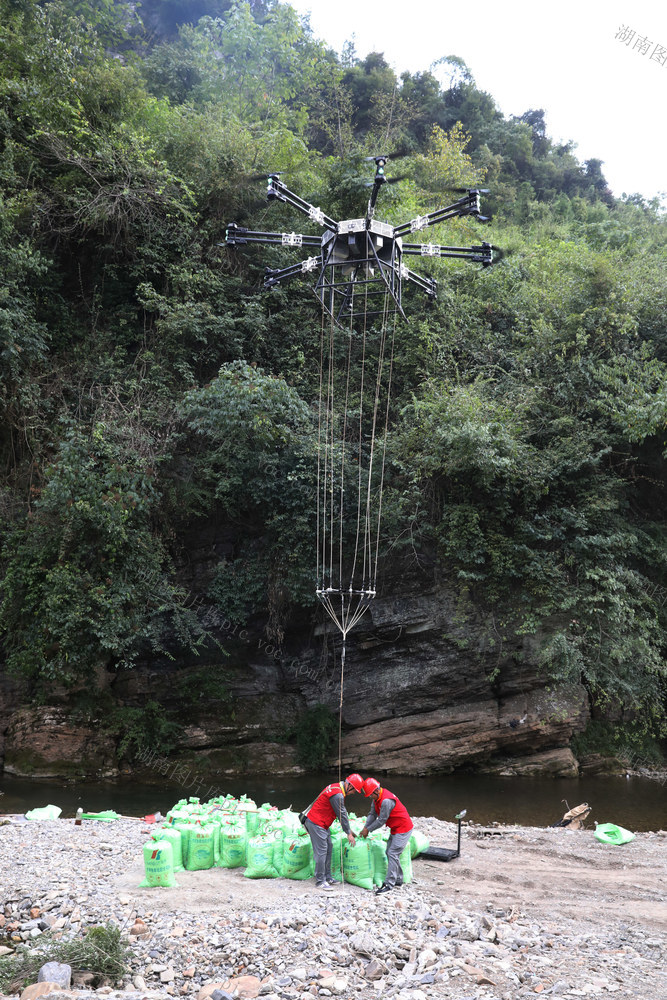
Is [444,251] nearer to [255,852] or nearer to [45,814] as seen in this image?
[255,852]

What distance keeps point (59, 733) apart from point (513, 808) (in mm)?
8179

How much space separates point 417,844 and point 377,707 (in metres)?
5.63

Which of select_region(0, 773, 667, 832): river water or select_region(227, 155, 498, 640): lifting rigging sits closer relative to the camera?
select_region(227, 155, 498, 640): lifting rigging

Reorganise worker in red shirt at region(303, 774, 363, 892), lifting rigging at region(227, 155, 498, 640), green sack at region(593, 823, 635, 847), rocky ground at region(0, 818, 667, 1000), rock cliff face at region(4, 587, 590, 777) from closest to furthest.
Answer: rocky ground at region(0, 818, 667, 1000)
worker in red shirt at region(303, 774, 363, 892)
lifting rigging at region(227, 155, 498, 640)
green sack at region(593, 823, 635, 847)
rock cliff face at region(4, 587, 590, 777)

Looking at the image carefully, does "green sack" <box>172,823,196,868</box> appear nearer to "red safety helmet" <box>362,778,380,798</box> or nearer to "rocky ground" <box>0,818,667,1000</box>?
"rocky ground" <box>0,818,667,1000</box>

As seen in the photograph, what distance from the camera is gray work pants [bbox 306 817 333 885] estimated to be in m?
6.02

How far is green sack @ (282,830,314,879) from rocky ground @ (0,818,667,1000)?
10 cm

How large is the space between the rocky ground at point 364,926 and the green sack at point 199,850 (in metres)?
0.11

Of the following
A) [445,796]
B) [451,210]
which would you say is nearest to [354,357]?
[451,210]

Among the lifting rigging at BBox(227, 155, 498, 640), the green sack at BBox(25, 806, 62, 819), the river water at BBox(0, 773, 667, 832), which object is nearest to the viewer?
the lifting rigging at BBox(227, 155, 498, 640)

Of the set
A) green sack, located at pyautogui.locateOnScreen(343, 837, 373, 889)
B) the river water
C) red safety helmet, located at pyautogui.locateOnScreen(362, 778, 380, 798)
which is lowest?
the river water

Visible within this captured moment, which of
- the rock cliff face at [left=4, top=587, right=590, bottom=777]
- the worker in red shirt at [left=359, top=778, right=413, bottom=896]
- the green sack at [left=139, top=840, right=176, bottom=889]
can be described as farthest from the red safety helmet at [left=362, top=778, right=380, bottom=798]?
the rock cliff face at [left=4, top=587, right=590, bottom=777]

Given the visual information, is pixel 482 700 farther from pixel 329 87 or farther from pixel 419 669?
pixel 329 87

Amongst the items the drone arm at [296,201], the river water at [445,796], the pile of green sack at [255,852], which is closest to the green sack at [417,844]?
the pile of green sack at [255,852]
